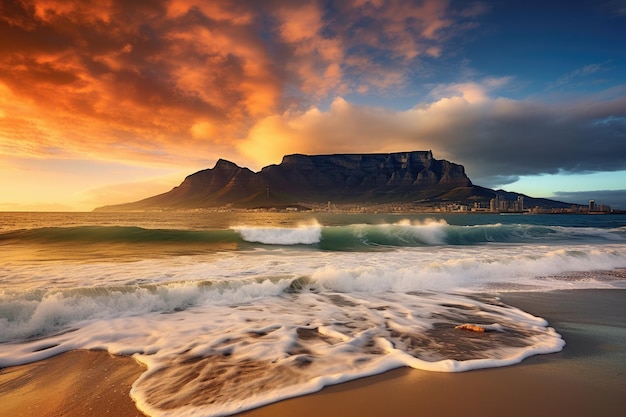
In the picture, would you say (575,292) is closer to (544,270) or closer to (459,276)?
(459,276)

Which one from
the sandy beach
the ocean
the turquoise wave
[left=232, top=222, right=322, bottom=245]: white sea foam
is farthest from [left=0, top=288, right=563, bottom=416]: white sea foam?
[left=232, top=222, right=322, bottom=245]: white sea foam

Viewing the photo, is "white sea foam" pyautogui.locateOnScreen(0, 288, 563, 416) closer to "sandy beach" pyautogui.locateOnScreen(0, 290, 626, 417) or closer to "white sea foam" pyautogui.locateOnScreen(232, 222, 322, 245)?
"sandy beach" pyautogui.locateOnScreen(0, 290, 626, 417)

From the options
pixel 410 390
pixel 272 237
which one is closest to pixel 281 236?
pixel 272 237

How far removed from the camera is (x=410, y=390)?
150 inches

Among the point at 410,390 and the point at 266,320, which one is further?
the point at 266,320

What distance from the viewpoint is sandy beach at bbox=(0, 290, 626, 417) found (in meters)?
3.37

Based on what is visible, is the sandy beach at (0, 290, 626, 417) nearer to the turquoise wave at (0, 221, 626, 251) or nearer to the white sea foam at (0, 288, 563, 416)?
the white sea foam at (0, 288, 563, 416)

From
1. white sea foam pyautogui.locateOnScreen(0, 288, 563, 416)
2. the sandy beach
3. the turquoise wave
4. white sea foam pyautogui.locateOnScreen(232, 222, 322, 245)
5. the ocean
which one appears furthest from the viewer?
white sea foam pyautogui.locateOnScreen(232, 222, 322, 245)

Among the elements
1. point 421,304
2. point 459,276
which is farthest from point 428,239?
point 421,304

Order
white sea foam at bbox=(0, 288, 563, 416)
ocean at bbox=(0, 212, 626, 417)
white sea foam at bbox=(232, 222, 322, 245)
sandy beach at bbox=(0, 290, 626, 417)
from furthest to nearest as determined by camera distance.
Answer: white sea foam at bbox=(232, 222, 322, 245) → ocean at bbox=(0, 212, 626, 417) → white sea foam at bbox=(0, 288, 563, 416) → sandy beach at bbox=(0, 290, 626, 417)

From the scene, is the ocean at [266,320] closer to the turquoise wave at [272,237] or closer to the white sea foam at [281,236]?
the turquoise wave at [272,237]

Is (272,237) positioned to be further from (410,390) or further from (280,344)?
(410,390)

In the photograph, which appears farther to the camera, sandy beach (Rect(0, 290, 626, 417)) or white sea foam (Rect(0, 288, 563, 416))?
white sea foam (Rect(0, 288, 563, 416))

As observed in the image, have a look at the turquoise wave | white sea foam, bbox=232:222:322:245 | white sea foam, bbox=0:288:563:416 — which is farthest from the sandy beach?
white sea foam, bbox=232:222:322:245
